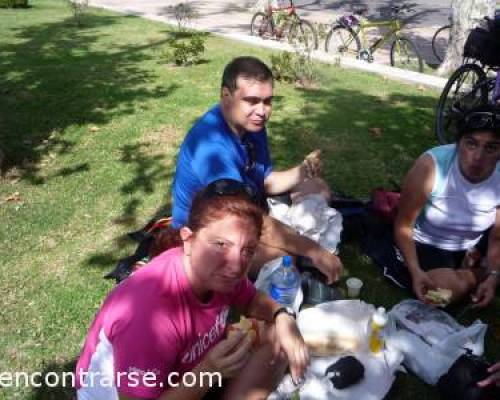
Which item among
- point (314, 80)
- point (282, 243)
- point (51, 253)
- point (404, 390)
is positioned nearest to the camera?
point (404, 390)

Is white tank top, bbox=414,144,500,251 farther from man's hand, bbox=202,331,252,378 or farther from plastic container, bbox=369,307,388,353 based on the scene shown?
man's hand, bbox=202,331,252,378

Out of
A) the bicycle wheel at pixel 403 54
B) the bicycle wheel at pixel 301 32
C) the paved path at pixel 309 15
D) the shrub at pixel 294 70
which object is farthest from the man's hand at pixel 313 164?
the bicycle wheel at pixel 301 32

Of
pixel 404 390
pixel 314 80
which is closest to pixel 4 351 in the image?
pixel 404 390

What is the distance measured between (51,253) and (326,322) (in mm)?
2219

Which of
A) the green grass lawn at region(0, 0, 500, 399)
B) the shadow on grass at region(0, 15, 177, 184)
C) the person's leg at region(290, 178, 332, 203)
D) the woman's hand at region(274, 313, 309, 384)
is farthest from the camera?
the shadow on grass at region(0, 15, 177, 184)

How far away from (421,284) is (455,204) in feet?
1.83

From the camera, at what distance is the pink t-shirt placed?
1607 millimetres

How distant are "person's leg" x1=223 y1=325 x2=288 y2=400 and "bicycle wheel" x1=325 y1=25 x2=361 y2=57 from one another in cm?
858

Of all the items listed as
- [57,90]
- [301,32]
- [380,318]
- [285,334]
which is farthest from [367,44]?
[285,334]

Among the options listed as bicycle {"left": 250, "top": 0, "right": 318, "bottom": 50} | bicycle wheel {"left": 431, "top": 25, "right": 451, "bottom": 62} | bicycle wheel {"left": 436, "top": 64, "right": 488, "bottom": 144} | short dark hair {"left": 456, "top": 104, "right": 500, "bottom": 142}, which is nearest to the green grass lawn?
bicycle wheel {"left": 436, "top": 64, "right": 488, "bottom": 144}

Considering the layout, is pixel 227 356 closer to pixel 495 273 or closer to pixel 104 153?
pixel 495 273

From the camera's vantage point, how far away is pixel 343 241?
155 inches

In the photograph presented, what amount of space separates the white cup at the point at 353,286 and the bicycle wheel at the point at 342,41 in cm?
752

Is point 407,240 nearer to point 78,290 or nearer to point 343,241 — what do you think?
point 343,241
